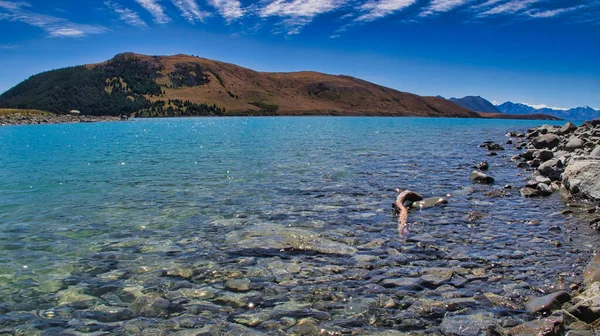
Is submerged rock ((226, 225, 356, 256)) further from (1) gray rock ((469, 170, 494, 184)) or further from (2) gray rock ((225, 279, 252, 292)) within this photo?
(1) gray rock ((469, 170, 494, 184))

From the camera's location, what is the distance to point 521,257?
9922mm

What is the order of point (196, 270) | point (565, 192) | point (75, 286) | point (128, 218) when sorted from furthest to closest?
point (565, 192), point (128, 218), point (196, 270), point (75, 286)

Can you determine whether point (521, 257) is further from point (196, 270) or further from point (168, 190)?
point (168, 190)

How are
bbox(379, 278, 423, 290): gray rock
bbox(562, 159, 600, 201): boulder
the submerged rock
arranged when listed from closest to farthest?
bbox(379, 278, 423, 290): gray rock
the submerged rock
bbox(562, 159, 600, 201): boulder

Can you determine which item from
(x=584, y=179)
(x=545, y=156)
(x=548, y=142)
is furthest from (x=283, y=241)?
(x=548, y=142)

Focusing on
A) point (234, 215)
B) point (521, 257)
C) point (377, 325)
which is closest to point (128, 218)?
point (234, 215)

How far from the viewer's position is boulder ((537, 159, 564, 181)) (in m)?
20.5

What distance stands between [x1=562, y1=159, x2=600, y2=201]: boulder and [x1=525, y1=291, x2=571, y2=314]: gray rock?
31.7 feet

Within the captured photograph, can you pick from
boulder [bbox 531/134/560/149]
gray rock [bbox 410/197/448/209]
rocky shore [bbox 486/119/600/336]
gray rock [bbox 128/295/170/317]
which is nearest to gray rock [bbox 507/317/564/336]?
rocky shore [bbox 486/119/600/336]

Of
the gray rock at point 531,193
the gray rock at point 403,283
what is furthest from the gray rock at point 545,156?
the gray rock at point 403,283

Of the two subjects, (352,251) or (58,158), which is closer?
(352,251)

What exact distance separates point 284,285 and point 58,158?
33223 millimetres

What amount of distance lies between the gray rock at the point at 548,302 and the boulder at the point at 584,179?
31.7 feet

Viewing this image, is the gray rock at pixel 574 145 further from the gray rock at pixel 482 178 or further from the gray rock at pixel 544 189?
the gray rock at pixel 544 189
